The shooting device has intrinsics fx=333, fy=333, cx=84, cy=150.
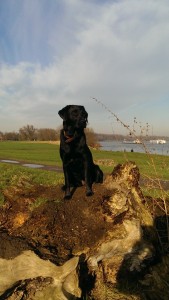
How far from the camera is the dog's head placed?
607 cm

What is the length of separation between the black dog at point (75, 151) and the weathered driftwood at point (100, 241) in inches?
31.2

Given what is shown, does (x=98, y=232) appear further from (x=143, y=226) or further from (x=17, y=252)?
(x=17, y=252)

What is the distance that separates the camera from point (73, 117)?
6234 mm

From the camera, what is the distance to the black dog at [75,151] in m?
5.97

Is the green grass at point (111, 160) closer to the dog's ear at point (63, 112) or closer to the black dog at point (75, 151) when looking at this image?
the black dog at point (75, 151)

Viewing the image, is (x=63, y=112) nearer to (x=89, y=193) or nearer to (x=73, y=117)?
(x=73, y=117)

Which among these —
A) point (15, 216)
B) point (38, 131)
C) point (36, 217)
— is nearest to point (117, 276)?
point (36, 217)

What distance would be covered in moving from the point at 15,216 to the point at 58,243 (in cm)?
94

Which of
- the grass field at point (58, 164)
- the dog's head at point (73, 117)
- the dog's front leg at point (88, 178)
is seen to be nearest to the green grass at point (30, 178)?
the grass field at point (58, 164)

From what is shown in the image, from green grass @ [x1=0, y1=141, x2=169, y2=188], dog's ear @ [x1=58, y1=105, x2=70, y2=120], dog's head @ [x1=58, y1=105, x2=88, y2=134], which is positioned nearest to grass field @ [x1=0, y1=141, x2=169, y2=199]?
green grass @ [x1=0, y1=141, x2=169, y2=188]

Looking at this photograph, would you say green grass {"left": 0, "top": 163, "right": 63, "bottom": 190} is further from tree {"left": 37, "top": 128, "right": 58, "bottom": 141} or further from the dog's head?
tree {"left": 37, "top": 128, "right": 58, "bottom": 141}

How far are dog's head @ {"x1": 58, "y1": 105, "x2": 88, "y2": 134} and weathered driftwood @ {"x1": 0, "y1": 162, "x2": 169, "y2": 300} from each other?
134 centimetres

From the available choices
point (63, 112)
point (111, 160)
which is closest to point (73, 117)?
point (63, 112)

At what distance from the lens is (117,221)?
4656 mm
